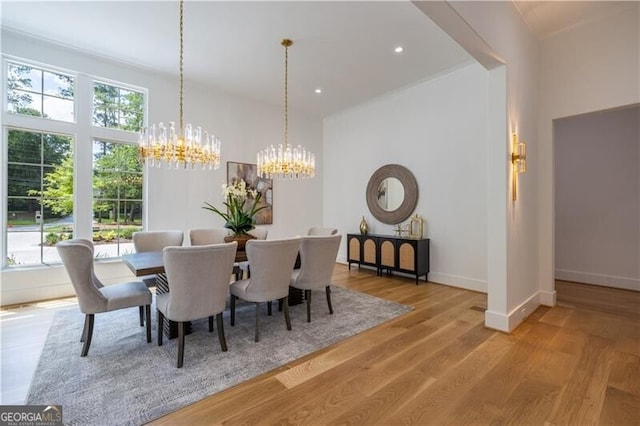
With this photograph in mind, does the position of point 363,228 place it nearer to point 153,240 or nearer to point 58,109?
point 153,240

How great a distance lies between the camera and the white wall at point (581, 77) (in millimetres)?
3080

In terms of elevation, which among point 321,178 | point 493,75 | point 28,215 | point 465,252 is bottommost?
point 465,252

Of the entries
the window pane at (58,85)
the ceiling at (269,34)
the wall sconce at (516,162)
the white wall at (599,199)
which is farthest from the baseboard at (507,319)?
the window pane at (58,85)

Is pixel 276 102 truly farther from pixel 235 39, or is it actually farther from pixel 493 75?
pixel 493 75

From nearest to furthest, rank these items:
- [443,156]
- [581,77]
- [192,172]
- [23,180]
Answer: [581,77], [23,180], [443,156], [192,172]

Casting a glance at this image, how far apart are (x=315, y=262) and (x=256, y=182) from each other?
3253mm

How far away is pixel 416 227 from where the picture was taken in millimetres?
5055

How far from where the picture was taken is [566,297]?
3980mm

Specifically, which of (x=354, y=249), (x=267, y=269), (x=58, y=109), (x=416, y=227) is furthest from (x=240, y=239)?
(x=58, y=109)

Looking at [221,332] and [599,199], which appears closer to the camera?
[221,332]

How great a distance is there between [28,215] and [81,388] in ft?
10.8

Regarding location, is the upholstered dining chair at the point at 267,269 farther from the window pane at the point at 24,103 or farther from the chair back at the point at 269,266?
the window pane at the point at 24,103

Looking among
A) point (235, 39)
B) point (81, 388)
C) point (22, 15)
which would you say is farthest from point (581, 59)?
point (22, 15)

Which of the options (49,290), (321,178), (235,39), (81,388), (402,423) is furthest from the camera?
(321,178)
